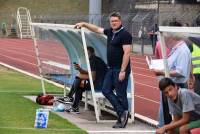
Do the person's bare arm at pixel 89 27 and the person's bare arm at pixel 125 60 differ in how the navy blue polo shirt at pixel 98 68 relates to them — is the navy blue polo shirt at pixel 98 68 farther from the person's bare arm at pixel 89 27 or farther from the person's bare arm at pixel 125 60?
the person's bare arm at pixel 125 60

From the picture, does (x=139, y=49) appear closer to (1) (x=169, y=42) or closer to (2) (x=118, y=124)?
(2) (x=118, y=124)

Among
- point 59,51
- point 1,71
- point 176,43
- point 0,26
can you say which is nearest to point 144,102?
point 59,51

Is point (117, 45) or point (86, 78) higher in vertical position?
point (117, 45)

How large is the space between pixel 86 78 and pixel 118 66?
163 centimetres

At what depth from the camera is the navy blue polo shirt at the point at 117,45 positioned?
1171 cm

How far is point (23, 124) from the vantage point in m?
11.8

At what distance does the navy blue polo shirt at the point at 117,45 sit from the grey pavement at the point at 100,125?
1151mm

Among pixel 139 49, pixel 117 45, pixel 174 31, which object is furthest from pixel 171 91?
pixel 139 49

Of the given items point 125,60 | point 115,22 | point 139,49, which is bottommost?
point 139,49

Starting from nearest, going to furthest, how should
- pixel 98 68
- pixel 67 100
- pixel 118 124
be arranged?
pixel 118 124, pixel 98 68, pixel 67 100

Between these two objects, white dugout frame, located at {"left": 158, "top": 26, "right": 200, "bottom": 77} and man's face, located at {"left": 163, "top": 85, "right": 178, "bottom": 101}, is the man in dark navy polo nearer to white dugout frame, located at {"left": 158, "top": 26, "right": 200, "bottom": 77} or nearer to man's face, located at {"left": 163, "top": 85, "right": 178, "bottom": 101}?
white dugout frame, located at {"left": 158, "top": 26, "right": 200, "bottom": 77}

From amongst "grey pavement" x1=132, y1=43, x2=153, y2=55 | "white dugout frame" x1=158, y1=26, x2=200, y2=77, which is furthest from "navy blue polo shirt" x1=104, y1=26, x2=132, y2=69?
"grey pavement" x1=132, y1=43, x2=153, y2=55

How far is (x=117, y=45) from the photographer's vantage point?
11.8 metres

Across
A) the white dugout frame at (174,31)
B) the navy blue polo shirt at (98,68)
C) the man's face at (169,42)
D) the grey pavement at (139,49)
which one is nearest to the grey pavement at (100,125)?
the navy blue polo shirt at (98,68)
